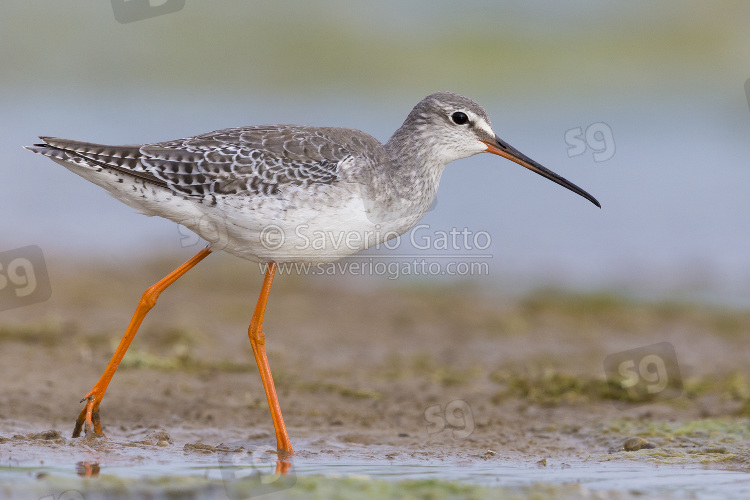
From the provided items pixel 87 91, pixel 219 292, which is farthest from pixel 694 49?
pixel 219 292

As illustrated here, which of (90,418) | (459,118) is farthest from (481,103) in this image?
(90,418)

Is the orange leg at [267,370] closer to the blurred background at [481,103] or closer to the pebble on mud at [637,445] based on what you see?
the pebble on mud at [637,445]

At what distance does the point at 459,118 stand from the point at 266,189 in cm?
204

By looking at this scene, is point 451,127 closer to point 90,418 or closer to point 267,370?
point 267,370

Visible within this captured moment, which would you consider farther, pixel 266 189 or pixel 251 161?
pixel 251 161

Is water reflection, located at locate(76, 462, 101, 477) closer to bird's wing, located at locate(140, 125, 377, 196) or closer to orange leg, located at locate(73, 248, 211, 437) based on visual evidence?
orange leg, located at locate(73, 248, 211, 437)

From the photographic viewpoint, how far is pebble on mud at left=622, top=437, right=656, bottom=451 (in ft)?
27.3

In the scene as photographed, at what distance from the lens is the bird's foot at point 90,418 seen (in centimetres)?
819

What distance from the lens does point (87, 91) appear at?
75.5 feet

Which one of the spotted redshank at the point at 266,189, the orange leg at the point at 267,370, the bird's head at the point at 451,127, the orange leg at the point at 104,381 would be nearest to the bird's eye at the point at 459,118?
the bird's head at the point at 451,127

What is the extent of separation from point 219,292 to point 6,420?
5.95 m

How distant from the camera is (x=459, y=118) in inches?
353

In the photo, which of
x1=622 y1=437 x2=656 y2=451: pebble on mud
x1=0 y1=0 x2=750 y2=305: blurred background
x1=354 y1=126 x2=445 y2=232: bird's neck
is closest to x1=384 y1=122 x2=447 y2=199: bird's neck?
x1=354 y1=126 x2=445 y2=232: bird's neck

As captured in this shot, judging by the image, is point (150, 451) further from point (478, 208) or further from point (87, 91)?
point (87, 91)
